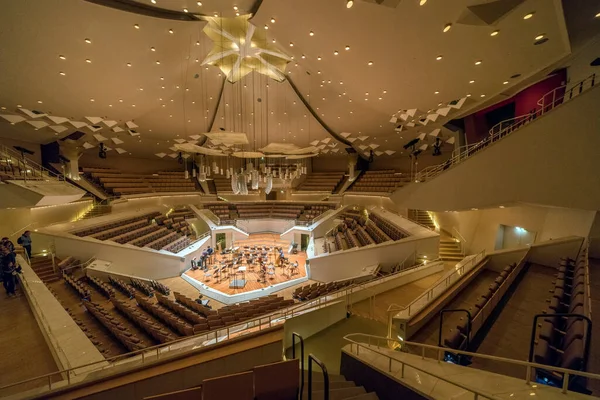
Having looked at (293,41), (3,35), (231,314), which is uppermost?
(293,41)

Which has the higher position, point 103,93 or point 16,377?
point 103,93

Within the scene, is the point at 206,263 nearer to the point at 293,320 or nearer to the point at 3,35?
the point at 293,320

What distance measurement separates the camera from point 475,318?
13.5ft

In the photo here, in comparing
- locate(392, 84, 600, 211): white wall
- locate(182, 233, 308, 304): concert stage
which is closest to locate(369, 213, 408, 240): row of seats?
locate(392, 84, 600, 211): white wall

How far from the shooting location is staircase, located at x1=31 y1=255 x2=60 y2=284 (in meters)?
8.19

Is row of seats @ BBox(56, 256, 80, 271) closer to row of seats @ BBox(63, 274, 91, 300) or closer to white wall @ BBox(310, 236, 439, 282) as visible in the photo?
row of seats @ BBox(63, 274, 91, 300)

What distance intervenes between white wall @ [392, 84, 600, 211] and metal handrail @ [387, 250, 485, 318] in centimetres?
165

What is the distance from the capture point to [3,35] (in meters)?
6.10

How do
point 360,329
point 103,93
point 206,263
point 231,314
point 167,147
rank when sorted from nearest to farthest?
point 360,329 → point 231,314 → point 103,93 → point 206,263 → point 167,147

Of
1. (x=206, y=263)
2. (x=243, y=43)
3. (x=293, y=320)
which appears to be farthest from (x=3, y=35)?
(x=206, y=263)

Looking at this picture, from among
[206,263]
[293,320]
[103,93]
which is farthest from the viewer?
[206,263]

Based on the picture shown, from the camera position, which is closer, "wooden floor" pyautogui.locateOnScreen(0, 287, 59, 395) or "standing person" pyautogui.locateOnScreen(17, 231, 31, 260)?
"wooden floor" pyautogui.locateOnScreen(0, 287, 59, 395)

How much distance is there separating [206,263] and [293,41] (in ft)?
37.5

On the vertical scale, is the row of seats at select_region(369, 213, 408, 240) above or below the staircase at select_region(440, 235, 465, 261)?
above
